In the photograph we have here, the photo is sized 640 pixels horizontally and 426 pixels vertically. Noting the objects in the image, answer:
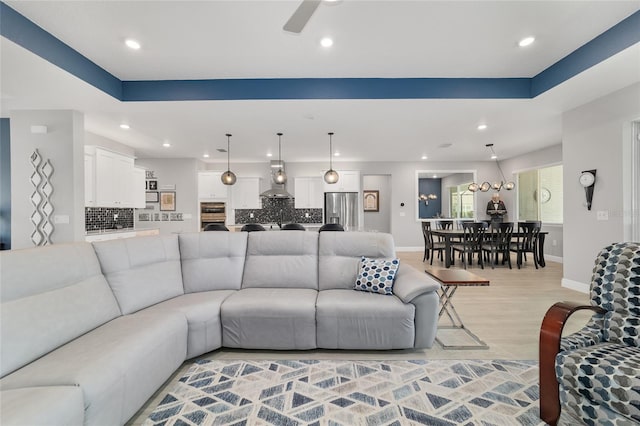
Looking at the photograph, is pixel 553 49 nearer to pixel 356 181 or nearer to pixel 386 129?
pixel 386 129

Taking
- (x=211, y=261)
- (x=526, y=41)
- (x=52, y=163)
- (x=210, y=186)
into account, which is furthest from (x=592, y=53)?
(x=210, y=186)

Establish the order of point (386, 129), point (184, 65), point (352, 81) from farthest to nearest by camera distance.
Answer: point (386, 129), point (352, 81), point (184, 65)

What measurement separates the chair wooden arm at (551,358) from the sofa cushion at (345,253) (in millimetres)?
1402

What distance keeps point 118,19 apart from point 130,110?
186 cm

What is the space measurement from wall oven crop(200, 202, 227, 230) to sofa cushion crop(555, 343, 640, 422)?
26.2 ft

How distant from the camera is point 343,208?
833 centimetres

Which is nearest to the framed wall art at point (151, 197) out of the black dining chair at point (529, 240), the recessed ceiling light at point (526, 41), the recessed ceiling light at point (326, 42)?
the recessed ceiling light at point (326, 42)

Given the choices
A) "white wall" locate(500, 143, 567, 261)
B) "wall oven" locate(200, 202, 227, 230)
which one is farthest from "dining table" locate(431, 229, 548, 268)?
"wall oven" locate(200, 202, 227, 230)

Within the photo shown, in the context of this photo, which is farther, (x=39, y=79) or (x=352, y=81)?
(x=352, y=81)

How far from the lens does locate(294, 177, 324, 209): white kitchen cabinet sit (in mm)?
8391

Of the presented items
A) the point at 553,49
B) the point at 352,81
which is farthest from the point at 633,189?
the point at 352,81

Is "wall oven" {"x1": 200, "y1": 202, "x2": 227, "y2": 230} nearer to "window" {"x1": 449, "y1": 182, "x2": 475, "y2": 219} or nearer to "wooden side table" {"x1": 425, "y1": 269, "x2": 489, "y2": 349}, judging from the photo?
"wooden side table" {"x1": 425, "y1": 269, "x2": 489, "y2": 349}

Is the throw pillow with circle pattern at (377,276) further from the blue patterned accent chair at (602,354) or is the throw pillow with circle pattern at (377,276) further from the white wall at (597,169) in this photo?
the white wall at (597,169)

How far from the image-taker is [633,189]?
3545 mm
